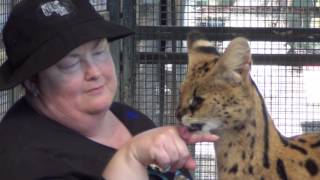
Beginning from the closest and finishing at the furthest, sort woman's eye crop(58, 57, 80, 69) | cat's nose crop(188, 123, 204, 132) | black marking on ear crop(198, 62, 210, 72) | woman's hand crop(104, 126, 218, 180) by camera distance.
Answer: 1. woman's hand crop(104, 126, 218, 180)
2. woman's eye crop(58, 57, 80, 69)
3. cat's nose crop(188, 123, 204, 132)
4. black marking on ear crop(198, 62, 210, 72)

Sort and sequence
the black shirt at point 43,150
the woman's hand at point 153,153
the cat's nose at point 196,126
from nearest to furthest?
1. the woman's hand at point 153,153
2. the black shirt at point 43,150
3. the cat's nose at point 196,126

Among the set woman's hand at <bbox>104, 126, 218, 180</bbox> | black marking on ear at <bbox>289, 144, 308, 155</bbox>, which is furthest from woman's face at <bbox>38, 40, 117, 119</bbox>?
black marking on ear at <bbox>289, 144, 308, 155</bbox>

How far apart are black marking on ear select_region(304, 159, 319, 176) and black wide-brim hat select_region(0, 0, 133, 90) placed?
783mm

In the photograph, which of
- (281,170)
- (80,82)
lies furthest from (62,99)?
(281,170)

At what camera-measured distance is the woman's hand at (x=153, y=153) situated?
5.26ft

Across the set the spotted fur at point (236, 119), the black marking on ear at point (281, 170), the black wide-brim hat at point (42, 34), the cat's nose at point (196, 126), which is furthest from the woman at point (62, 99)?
the black marking on ear at point (281, 170)

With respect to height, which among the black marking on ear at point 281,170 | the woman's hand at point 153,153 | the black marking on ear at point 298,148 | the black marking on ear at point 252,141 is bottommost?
the black marking on ear at point 281,170

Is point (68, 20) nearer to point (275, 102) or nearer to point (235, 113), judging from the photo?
point (235, 113)

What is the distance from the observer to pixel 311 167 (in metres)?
2.26

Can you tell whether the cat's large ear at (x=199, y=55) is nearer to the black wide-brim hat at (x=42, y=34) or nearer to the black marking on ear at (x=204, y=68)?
the black marking on ear at (x=204, y=68)

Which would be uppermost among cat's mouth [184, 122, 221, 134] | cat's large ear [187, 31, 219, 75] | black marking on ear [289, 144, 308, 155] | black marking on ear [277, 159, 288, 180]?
cat's large ear [187, 31, 219, 75]

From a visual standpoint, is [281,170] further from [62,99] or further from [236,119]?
[62,99]

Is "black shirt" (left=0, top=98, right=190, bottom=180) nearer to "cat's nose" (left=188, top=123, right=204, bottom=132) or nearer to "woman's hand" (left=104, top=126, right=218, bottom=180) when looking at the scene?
"woman's hand" (left=104, top=126, right=218, bottom=180)

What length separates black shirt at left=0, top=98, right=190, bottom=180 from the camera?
171cm
